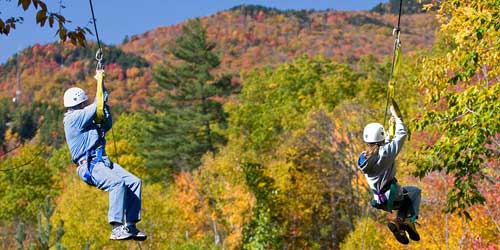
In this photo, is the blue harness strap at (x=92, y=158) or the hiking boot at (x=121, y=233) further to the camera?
the blue harness strap at (x=92, y=158)

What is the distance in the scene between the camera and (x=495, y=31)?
9.99 meters

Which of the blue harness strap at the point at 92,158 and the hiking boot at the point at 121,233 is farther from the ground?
the blue harness strap at the point at 92,158

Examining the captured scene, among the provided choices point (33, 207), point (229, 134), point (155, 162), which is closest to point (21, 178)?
point (33, 207)

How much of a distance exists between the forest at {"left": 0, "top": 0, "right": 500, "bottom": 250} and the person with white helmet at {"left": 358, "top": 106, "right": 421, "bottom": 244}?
553 millimetres

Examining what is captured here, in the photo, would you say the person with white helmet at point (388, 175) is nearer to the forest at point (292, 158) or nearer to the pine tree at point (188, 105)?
the forest at point (292, 158)

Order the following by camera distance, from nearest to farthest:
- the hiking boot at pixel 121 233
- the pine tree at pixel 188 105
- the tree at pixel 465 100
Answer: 1. the hiking boot at pixel 121 233
2. the tree at pixel 465 100
3. the pine tree at pixel 188 105

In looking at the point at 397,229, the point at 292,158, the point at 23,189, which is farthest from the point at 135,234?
the point at 23,189

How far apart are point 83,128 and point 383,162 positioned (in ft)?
10.1

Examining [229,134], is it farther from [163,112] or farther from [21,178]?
[21,178]

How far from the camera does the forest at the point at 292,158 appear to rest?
10922mm

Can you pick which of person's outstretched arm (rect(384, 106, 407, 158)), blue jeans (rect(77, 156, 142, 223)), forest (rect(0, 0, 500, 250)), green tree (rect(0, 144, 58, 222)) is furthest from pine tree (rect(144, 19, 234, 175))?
person's outstretched arm (rect(384, 106, 407, 158))

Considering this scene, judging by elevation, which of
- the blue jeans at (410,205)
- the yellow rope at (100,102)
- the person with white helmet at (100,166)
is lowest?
the blue jeans at (410,205)

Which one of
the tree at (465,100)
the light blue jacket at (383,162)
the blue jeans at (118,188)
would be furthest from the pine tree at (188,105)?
the blue jeans at (118,188)

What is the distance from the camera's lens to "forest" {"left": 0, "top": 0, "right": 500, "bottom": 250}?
430 inches
